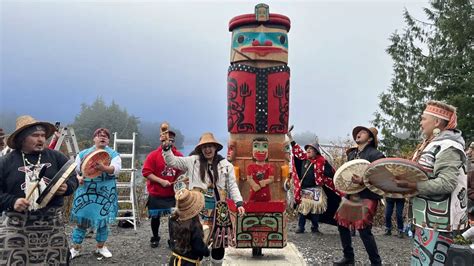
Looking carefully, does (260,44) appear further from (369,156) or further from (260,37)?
(369,156)

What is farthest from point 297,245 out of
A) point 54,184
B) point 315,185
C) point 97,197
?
point 54,184

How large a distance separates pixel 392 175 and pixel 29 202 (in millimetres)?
3046

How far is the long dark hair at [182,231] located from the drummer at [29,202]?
966mm

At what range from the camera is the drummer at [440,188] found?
3.27m

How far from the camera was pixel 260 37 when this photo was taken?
5.20 meters

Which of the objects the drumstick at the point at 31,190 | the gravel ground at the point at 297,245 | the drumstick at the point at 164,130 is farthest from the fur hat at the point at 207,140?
the gravel ground at the point at 297,245

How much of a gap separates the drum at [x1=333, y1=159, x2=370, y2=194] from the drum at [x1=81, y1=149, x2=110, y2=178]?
276 cm

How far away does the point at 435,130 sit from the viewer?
3.49 meters

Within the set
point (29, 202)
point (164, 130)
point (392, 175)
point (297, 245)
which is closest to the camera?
point (29, 202)

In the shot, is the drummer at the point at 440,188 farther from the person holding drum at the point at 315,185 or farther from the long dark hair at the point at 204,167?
the person holding drum at the point at 315,185

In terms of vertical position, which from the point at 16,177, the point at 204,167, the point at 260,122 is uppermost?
the point at 260,122

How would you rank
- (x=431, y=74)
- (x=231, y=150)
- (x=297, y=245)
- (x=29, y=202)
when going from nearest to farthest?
(x=29, y=202)
(x=231, y=150)
(x=297, y=245)
(x=431, y=74)

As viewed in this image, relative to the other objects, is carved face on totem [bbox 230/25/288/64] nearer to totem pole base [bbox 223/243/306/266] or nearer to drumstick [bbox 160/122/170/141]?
drumstick [bbox 160/122/170/141]

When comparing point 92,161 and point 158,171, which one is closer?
point 92,161
